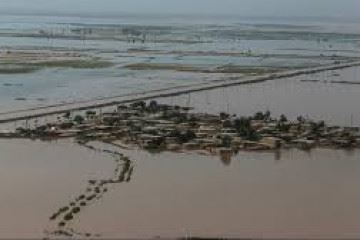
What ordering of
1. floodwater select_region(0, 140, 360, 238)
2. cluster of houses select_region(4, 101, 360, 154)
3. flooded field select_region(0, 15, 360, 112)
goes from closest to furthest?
floodwater select_region(0, 140, 360, 238), cluster of houses select_region(4, 101, 360, 154), flooded field select_region(0, 15, 360, 112)

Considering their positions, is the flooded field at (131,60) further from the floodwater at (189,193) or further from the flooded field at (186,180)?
the floodwater at (189,193)

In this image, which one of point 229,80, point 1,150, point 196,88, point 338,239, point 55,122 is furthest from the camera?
point 229,80

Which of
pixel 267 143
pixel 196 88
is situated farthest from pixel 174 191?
pixel 196 88

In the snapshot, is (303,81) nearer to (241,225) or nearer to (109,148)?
(109,148)

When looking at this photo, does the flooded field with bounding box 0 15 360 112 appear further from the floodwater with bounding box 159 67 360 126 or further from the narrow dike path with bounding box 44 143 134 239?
the narrow dike path with bounding box 44 143 134 239

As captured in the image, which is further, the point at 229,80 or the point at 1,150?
the point at 229,80

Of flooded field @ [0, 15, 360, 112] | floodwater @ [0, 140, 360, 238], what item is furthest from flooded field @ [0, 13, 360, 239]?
flooded field @ [0, 15, 360, 112]
